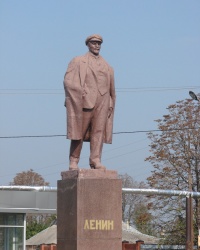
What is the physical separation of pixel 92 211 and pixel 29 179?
53.8m

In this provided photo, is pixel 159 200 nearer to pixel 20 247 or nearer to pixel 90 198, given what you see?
pixel 20 247

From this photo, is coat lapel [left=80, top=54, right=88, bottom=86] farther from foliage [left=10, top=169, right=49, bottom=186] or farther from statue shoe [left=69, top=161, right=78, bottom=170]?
foliage [left=10, top=169, right=49, bottom=186]

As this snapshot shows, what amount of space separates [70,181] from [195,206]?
2222 centimetres

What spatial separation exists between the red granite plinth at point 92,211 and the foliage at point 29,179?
52.3m

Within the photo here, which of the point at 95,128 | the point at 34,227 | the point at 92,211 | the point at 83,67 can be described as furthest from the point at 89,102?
the point at 34,227

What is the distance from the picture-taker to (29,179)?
67.6 meters

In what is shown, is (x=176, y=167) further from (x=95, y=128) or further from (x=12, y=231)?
(x=95, y=128)

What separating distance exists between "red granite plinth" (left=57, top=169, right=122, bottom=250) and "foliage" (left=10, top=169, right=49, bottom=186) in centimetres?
5234

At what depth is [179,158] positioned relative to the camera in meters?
36.4

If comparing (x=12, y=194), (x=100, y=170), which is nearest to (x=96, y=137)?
(x=100, y=170)

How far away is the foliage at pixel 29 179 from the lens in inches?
2630

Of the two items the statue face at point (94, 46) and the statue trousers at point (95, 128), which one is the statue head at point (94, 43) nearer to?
the statue face at point (94, 46)

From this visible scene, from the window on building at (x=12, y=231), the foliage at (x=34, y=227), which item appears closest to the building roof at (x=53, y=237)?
the window on building at (x=12, y=231)

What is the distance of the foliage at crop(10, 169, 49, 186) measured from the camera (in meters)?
66.8
